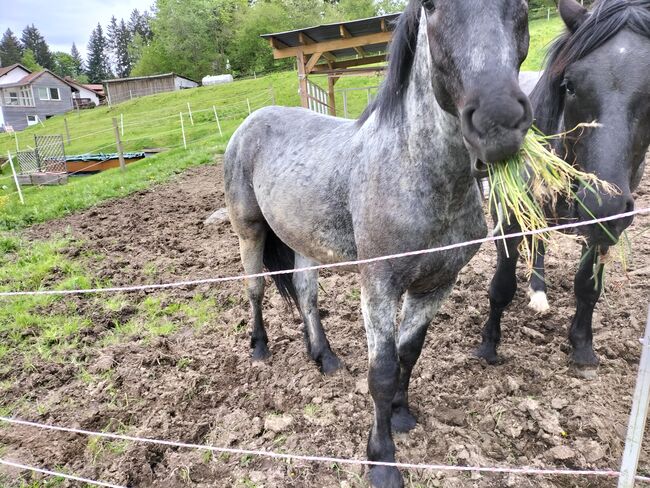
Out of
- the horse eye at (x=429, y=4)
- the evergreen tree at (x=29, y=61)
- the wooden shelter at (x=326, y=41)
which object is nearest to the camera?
the horse eye at (x=429, y=4)

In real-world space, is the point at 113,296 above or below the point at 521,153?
below

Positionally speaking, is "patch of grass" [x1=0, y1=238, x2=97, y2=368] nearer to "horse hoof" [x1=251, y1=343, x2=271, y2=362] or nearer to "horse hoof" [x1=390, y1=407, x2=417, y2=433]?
"horse hoof" [x1=251, y1=343, x2=271, y2=362]

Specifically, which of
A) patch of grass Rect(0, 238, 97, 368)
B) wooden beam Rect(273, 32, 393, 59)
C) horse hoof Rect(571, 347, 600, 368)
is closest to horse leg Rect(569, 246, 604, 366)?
horse hoof Rect(571, 347, 600, 368)

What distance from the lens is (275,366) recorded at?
361 cm

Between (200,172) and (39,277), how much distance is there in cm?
636

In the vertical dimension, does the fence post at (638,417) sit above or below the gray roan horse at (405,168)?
below

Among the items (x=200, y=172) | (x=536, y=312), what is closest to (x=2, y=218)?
(x=200, y=172)

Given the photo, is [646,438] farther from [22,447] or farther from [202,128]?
[202,128]

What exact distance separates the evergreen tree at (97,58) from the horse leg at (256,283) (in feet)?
341

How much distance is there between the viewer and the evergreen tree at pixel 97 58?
9188 centimetres

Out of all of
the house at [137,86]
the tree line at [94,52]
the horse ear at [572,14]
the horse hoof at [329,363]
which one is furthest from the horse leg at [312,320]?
the tree line at [94,52]

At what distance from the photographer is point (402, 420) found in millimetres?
2758

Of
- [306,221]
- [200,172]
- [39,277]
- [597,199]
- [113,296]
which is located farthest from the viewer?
[200,172]

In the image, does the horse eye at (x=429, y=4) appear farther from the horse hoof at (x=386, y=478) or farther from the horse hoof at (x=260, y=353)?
the horse hoof at (x=260, y=353)
